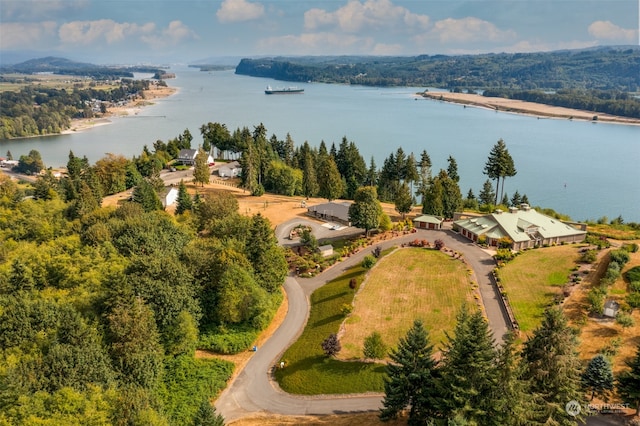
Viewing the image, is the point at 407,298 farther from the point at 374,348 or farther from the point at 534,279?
the point at 534,279

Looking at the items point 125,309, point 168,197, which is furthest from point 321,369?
point 168,197

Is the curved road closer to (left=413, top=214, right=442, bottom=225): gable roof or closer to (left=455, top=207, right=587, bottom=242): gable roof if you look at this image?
(left=455, top=207, right=587, bottom=242): gable roof

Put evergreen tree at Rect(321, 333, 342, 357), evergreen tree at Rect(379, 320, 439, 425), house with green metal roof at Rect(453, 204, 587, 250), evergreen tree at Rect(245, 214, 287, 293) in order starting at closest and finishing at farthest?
evergreen tree at Rect(379, 320, 439, 425) → evergreen tree at Rect(321, 333, 342, 357) → evergreen tree at Rect(245, 214, 287, 293) → house with green metal roof at Rect(453, 204, 587, 250)

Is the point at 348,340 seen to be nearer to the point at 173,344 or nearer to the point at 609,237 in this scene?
the point at 173,344

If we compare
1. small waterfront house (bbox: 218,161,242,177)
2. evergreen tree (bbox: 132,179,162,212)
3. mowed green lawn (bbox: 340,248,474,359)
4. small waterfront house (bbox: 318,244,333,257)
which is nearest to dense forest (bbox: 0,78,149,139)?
small waterfront house (bbox: 218,161,242,177)

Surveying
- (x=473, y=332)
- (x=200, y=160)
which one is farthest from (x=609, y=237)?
A: (x=200, y=160)

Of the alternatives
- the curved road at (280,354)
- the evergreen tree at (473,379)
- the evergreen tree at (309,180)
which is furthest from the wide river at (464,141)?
the evergreen tree at (473,379)
